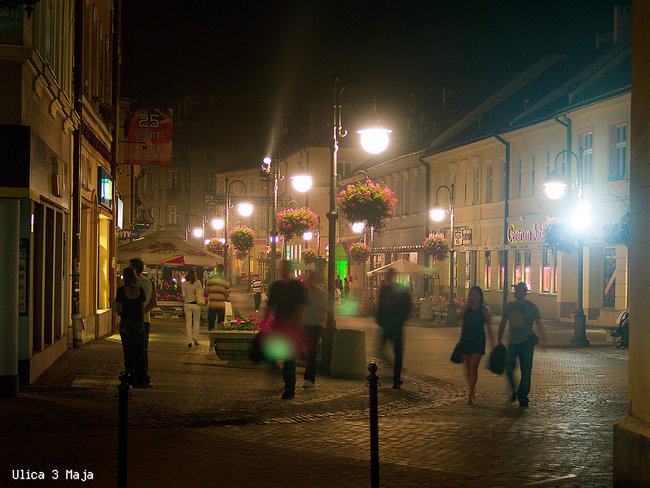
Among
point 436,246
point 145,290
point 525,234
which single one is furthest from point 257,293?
point 145,290

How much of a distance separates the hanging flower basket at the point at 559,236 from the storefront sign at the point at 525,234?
6114mm

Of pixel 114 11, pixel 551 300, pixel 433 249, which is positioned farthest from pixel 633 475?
pixel 433 249

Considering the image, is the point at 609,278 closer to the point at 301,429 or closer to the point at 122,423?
the point at 301,429

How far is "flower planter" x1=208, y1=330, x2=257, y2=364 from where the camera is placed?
20156mm

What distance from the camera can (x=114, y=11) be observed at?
30.1 metres

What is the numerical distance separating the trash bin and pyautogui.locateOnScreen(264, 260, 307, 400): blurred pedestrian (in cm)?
229

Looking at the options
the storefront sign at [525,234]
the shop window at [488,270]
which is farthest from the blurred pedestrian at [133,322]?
the shop window at [488,270]

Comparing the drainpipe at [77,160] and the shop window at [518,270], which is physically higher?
the drainpipe at [77,160]

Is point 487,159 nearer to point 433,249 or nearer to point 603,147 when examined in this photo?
point 433,249

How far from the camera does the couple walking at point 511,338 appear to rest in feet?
49.8

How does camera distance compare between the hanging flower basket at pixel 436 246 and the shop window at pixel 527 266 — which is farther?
the hanging flower basket at pixel 436 246

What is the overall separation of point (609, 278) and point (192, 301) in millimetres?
18662

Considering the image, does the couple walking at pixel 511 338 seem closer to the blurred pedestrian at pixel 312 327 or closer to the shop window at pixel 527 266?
the blurred pedestrian at pixel 312 327

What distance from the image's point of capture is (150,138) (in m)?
32.7
